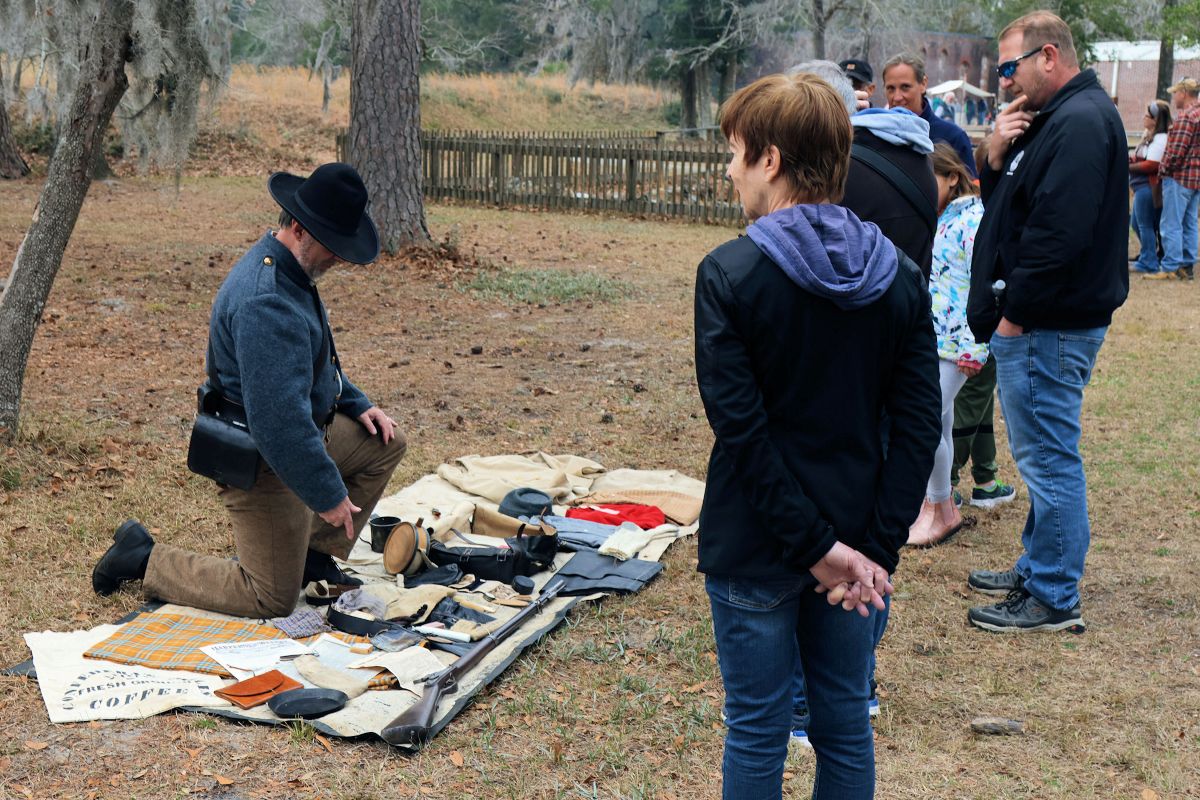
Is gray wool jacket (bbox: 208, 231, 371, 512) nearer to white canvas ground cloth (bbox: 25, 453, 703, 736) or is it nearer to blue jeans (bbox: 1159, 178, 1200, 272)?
white canvas ground cloth (bbox: 25, 453, 703, 736)

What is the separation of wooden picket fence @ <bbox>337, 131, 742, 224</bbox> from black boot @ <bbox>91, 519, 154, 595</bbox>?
556 inches

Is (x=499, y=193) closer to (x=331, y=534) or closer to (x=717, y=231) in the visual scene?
(x=717, y=231)

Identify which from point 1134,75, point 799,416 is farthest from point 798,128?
point 1134,75

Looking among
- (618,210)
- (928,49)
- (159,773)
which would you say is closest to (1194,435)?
(159,773)

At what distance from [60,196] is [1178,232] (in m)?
11.8

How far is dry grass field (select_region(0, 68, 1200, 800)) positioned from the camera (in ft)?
11.0

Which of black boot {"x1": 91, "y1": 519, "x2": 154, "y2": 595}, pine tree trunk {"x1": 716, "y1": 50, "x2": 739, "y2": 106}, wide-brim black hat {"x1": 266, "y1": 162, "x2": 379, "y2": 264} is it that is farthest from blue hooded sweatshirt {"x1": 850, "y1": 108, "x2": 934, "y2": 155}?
pine tree trunk {"x1": 716, "y1": 50, "x2": 739, "y2": 106}

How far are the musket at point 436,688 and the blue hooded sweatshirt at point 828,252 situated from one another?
6.46 feet

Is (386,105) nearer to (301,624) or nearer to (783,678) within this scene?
(301,624)

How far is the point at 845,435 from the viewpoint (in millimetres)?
2344

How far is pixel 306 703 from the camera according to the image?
360 cm

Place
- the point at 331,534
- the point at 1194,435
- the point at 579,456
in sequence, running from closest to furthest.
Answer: the point at 331,534
the point at 579,456
the point at 1194,435

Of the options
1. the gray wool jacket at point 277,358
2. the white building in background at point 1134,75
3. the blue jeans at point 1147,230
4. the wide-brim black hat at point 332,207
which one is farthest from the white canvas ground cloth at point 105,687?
the white building in background at point 1134,75

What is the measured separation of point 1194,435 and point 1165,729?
153 inches
